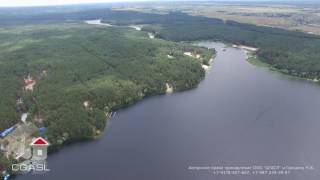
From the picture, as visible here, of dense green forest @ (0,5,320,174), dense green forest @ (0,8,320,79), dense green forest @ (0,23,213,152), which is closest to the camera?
dense green forest @ (0,23,213,152)

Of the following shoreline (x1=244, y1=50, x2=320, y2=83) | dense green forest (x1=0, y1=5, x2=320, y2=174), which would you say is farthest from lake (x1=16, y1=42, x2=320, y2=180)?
shoreline (x1=244, y1=50, x2=320, y2=83)

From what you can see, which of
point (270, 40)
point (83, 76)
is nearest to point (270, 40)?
point (270, 40)

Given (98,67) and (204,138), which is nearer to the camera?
(204,138)

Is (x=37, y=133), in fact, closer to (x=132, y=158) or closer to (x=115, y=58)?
(x=132, y=158)

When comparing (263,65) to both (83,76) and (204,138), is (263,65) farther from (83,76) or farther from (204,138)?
(204,138)

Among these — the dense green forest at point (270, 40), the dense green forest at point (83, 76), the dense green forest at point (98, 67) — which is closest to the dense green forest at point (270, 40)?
the dense green forest at point (270, 40)

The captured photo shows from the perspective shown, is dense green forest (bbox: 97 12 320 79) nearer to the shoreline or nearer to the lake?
the shoreline

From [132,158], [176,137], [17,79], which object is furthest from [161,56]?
[132,158]

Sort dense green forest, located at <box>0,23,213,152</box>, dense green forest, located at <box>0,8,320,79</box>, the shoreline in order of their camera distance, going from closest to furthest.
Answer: dense green forest, located at <box>0,23,213,152</box>
the shoreline
dense green forest, located at <box>0,8,320,79</box>
